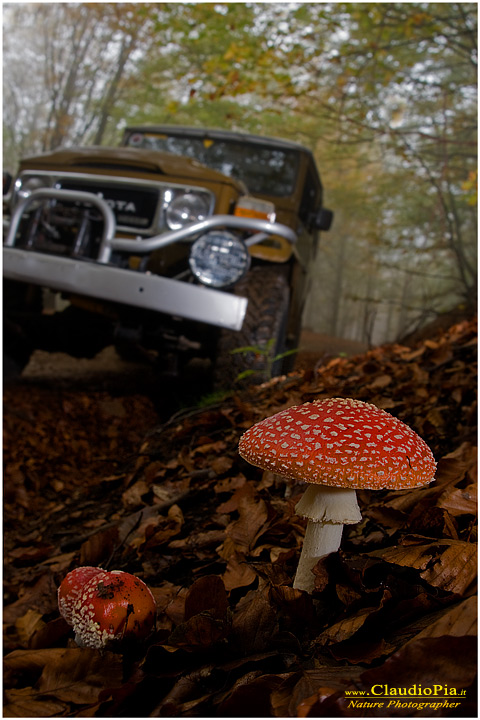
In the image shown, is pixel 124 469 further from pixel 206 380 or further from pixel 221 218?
pixel 221 218

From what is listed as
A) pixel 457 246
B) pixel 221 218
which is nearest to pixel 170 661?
pixel 221 218

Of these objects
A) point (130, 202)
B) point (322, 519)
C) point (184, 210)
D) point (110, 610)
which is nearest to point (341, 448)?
point (322, 519)

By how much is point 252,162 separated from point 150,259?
190 cm

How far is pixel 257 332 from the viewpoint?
284 cm

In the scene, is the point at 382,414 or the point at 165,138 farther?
the point at 165,138

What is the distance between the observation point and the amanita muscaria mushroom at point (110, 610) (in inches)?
35.1

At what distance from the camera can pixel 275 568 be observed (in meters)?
0.93

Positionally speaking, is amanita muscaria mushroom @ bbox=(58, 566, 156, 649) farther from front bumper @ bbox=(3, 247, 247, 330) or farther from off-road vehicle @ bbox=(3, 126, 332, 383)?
front bumper @ bbox=(3, 247, 247, 330)

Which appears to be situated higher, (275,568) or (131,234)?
(131,234)

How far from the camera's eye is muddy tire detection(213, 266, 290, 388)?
2.39m

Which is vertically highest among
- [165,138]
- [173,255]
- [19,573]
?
[165,138]

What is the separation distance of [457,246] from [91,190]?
4.44 m

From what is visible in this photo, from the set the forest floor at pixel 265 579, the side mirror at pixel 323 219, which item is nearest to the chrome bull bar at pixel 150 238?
the forest floor at pixel 265 579

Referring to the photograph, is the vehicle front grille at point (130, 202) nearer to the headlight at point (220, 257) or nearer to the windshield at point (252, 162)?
the headlight at point (220, 257)
